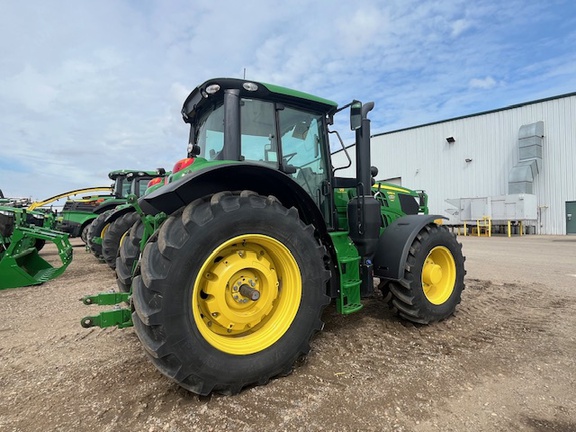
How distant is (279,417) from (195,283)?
92cm

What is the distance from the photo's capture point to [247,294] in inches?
94.1

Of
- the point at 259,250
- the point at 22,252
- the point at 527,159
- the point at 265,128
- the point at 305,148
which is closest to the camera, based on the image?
the point at 259,250

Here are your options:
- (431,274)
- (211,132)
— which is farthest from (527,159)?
(211,132)

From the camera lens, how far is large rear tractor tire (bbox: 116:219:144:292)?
11.0 ft

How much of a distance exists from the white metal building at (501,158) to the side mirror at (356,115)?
1930cm

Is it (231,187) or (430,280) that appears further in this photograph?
(430,280)

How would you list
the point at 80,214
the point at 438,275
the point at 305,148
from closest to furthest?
the point at 305,148 < the point at 438,275 < the point at 80,214

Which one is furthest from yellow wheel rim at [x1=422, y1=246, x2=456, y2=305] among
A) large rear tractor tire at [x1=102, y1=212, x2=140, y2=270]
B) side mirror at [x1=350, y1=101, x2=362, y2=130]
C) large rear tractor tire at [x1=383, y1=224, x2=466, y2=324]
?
large rear tractor tire at [x1=102, y1=212, x2=140, y2=270]

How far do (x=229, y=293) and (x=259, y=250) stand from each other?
14.8 inches

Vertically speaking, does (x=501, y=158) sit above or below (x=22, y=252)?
above

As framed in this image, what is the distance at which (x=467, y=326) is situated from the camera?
3.59 meters

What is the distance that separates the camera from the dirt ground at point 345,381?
2.01 meters

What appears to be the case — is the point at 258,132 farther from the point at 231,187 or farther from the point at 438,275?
the point at 438,275

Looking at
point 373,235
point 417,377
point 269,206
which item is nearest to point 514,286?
point 373,235
